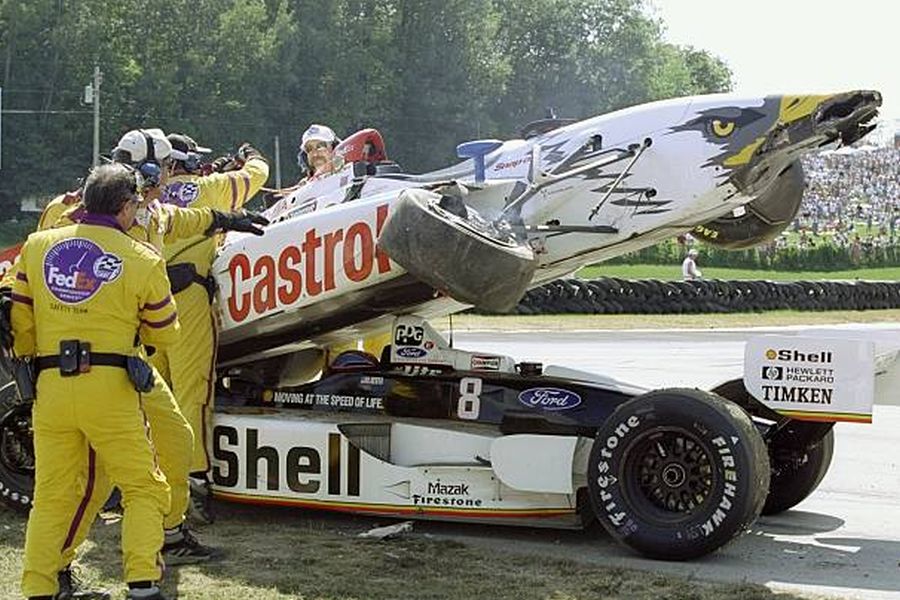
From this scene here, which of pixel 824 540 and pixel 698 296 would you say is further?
pixel 698 296

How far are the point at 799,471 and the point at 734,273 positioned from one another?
118 feet

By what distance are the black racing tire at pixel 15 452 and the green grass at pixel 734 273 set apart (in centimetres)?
3304

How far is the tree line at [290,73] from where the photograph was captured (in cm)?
6309

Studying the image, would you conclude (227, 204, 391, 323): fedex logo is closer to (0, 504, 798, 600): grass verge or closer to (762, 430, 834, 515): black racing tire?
(0, 504, 798, 600): grass verge

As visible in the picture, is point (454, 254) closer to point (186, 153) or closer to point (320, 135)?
point (186, 153)

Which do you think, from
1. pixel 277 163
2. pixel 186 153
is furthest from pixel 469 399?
pixel 277 163

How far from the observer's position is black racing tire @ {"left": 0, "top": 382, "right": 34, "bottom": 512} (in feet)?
25.2

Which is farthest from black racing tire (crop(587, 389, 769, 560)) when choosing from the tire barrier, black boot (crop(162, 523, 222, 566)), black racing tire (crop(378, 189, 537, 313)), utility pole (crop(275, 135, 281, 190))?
utility pole (crop(275, 135, 281, 190))

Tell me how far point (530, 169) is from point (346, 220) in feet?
3.13

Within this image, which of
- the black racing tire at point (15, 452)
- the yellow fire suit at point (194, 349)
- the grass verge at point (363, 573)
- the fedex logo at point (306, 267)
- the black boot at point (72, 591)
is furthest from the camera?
the black racing tire at point (15, 452)

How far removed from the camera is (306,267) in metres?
7.55

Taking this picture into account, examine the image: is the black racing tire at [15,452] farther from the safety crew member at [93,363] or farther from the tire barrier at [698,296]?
the tire barrier at [698,296]

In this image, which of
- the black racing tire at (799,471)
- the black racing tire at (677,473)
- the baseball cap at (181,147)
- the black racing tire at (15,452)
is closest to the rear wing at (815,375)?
the black racing tire at (677,473)

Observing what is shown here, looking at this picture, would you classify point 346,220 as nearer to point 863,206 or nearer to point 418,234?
point 418,234
